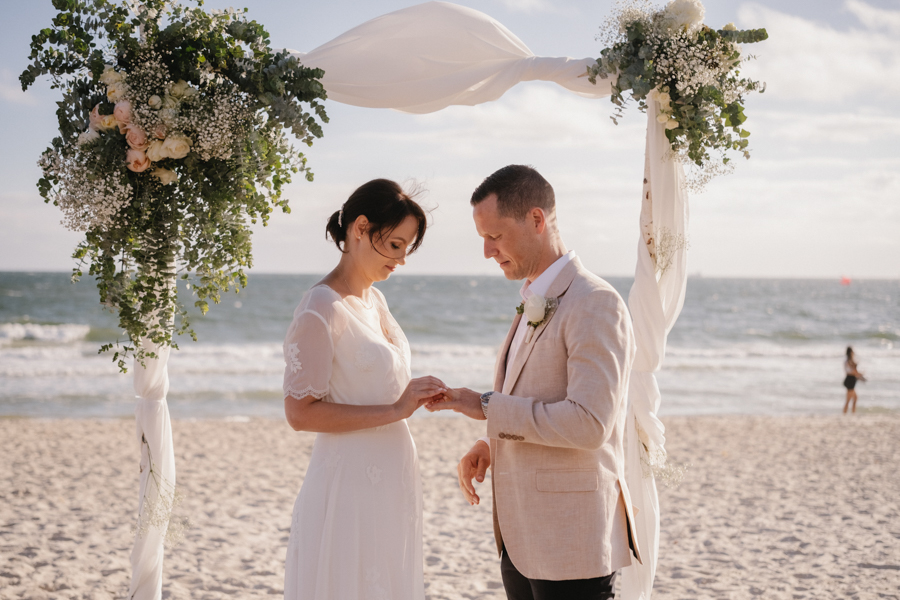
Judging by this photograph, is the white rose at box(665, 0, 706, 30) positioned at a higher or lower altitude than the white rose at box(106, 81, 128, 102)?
higher

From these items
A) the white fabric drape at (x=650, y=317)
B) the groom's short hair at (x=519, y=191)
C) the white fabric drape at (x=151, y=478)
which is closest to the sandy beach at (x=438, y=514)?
the white fabric drape at (x=151, y=478)

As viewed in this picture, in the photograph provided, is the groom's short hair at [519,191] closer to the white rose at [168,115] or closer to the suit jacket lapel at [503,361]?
the suit jacket lapel at [503,361]

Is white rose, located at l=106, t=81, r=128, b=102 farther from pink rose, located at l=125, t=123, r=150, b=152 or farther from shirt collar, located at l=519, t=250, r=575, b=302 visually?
shirt collar, located at l=519, t=250, r=575, b=302

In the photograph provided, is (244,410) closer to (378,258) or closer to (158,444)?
(158,444)

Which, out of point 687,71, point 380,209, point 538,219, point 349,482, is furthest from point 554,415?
point 687,71

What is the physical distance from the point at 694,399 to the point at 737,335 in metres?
15.5

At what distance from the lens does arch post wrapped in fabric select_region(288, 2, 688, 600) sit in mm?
3408

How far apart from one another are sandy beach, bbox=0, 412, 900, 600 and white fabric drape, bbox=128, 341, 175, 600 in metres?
1.21

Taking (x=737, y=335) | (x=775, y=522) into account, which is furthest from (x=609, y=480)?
(x=737, y=335)

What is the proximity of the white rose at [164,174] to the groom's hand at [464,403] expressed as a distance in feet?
5.66

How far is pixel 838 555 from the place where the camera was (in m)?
5.42

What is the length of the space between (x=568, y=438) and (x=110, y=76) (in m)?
2.61

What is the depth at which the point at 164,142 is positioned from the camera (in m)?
3.10

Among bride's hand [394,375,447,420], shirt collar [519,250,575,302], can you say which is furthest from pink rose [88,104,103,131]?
shirt collar [519,250,575,302]
